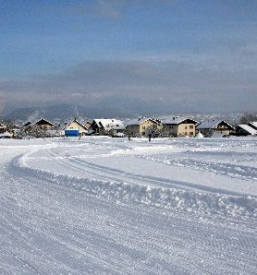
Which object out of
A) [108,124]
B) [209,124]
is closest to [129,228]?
[209,124]

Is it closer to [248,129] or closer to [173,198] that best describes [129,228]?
[173,198]

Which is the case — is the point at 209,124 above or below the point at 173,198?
above

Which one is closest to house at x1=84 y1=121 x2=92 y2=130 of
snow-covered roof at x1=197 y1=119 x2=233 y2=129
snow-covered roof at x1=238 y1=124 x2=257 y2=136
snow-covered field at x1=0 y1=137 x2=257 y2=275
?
snow-covered roof at x1=197 y1=119 x2=233 y2=129

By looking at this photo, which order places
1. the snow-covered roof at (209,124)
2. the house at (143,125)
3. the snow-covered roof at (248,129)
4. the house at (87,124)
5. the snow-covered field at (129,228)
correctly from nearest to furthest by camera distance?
the snow-covered field at (129,228), the snow-covered roof at (248,129), the snow-covered roof at (209,124), the house at (143,125), the house at (87,124)

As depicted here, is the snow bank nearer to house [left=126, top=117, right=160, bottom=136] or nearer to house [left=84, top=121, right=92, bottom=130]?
house [left=126, top=117, right=160, bottom=136]

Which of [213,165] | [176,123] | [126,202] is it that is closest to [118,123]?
[176,123]

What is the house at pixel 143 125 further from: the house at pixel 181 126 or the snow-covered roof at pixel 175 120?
the house at pixel 181 126

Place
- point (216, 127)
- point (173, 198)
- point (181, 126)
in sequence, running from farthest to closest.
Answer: point (181, 126)
point (216, 127)
point (173, 198)

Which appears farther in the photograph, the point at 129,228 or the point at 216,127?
the point at 216,127

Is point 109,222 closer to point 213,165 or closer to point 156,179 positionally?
point 156,179

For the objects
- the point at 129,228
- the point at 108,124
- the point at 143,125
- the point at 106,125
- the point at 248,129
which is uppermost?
the point at 108,124

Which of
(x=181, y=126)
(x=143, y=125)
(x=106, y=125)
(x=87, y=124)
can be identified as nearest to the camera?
(x=181, y=126)

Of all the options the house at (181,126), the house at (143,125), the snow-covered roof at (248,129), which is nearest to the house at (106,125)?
the house at (143,125)

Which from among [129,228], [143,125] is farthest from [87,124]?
[129,228]
